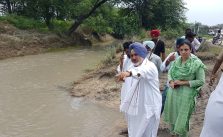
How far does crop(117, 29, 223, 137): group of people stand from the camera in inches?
207

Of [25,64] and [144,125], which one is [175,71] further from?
[25,64]

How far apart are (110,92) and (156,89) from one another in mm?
5552

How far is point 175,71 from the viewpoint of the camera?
6301mm

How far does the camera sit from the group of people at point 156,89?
5250 millimetres

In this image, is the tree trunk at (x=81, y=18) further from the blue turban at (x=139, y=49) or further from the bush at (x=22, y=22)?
the blue turban at (x=139, y=49)

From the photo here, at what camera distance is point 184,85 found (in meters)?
6.12

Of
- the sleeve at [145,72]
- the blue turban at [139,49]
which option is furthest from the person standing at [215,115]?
the blue turban at [139,49]

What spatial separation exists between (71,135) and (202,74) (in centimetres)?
290

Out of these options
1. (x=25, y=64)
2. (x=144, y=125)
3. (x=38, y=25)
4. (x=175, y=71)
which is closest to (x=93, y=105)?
(x=175, y=71)

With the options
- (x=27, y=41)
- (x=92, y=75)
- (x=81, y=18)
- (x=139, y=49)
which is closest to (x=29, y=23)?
(x=27, y=41)

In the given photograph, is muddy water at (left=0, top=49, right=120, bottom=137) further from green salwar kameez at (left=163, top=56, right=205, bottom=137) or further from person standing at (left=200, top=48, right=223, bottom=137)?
person standing at (left=200, top=48, right=223, bottom=137)

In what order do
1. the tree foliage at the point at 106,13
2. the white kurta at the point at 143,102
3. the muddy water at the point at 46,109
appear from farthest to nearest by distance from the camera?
the tree foliage at the point at 106,13
the muddy water at the point at 46,109
the white kurta at the point at 143,102

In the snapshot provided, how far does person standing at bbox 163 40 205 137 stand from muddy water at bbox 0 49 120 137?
6.27 ft

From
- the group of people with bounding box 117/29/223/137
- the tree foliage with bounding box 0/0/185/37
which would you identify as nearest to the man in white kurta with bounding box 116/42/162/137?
the group of people with bounding box 117/29/223/137
